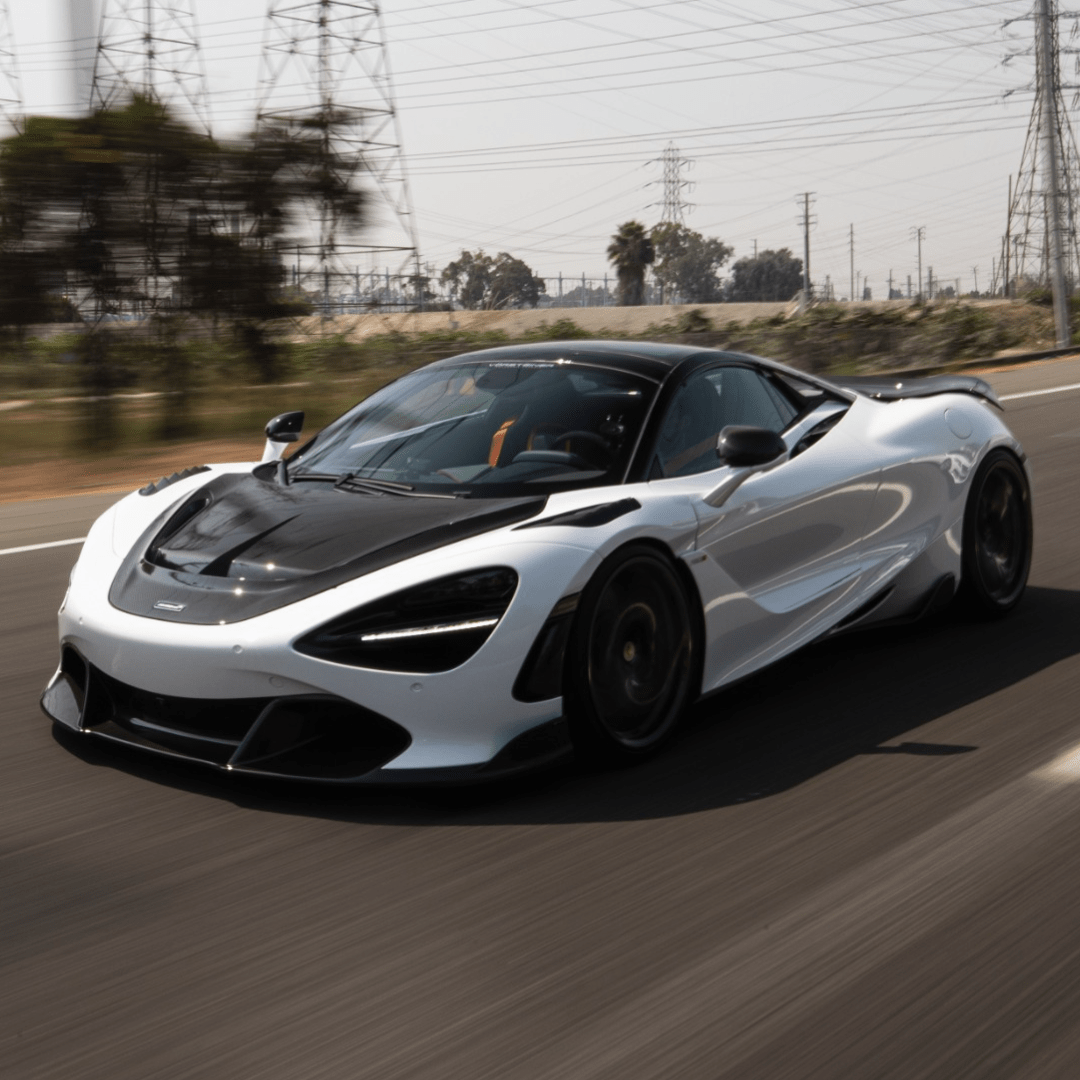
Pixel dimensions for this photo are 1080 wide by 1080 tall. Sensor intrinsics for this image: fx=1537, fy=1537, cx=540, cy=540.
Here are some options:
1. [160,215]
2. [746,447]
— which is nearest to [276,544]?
[746,447]

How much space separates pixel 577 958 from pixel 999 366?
2253 cm

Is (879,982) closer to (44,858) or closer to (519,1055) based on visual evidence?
(519,1055)

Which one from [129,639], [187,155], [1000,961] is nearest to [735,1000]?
[1000,961]

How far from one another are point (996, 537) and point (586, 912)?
360 cm

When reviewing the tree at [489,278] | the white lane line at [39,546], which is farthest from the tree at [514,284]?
the white lane line at [39,546]

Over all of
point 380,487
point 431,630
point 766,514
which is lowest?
point 431,630

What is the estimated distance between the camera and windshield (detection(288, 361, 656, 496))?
16.1 feet

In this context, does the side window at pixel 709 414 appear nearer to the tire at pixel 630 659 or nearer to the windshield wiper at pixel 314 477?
the tire at pixel 630 659

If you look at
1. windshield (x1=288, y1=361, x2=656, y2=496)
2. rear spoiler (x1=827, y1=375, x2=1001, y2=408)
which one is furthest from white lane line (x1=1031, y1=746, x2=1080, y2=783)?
rear spoiler (x1=827, y1=375, x2=1001, y2=408)

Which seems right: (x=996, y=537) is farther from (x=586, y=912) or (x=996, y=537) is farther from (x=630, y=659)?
(x=586, y=912)

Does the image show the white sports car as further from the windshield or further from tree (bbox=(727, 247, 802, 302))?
tree (bbox=(727, 247, 802, 302))

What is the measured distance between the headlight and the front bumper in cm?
14

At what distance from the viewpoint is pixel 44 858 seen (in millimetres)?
3840

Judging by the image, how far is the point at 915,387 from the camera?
22.0 feet
